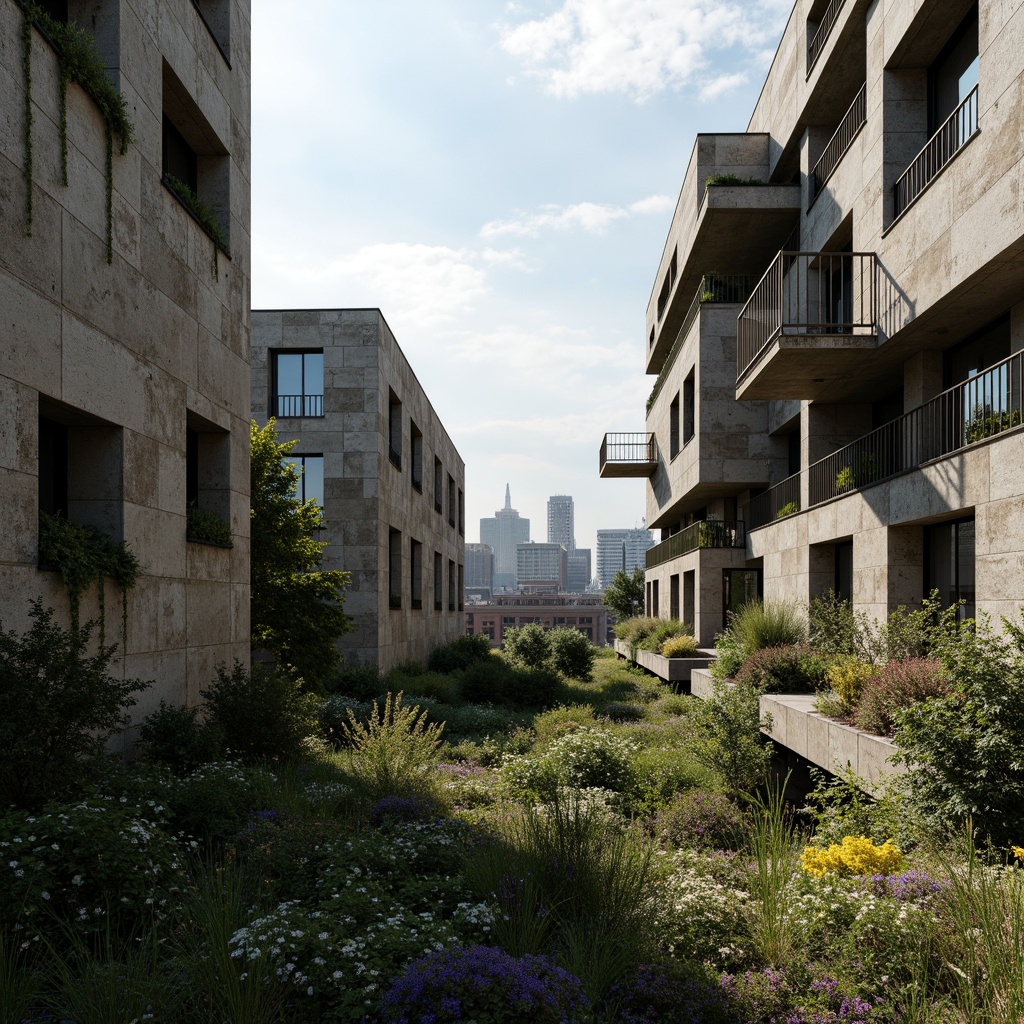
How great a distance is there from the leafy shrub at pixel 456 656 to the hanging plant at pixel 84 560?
787 inches

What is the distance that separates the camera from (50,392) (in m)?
7.25

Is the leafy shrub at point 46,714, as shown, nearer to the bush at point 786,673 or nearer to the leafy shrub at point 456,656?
the bush at point 786,673

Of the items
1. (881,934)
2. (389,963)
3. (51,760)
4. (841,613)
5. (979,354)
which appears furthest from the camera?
(841,613)

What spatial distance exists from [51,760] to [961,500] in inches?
418

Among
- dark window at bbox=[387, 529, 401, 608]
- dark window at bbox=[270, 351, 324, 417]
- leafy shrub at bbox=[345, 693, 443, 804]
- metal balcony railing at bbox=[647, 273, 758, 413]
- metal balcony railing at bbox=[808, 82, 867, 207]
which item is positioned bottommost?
leafy shrub at bbox=[345, 693, 443, 804]

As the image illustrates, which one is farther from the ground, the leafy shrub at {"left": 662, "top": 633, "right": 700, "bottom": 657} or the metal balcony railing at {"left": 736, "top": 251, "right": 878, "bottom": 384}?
the metal balcony railing at {"left": 736, "top": 251, "right": 878, "bottom": 384}

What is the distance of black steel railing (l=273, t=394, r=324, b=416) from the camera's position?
2191 centimetres

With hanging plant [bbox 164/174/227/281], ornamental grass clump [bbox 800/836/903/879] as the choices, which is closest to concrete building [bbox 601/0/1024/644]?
ornamental grass clump [bbox 800/836/903/879]

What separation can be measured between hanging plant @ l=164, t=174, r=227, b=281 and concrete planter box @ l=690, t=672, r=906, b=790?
9.95 metres

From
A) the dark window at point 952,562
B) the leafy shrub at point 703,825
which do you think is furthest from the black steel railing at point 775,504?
the leafy shrub at point 703,825

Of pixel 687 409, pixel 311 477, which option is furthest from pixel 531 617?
pixel 311 477

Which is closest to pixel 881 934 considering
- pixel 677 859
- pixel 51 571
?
pixel 677 859

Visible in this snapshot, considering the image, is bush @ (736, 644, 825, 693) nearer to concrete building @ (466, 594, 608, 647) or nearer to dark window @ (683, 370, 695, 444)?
dark window @ (683, 370, 695, 444)

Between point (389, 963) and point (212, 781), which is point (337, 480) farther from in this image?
point (389, 963)
